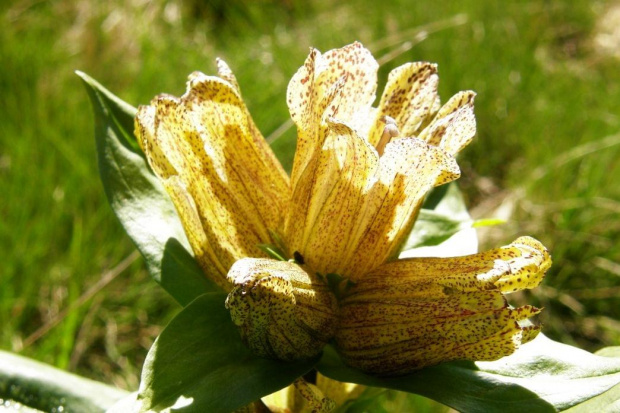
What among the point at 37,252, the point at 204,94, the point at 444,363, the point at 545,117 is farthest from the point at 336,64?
the point at 545,117

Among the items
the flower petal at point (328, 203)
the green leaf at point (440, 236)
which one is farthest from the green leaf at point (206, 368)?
the green leaf at point (440, 236)

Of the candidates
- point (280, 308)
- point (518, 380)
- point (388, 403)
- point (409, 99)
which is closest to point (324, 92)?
point (409, 99)

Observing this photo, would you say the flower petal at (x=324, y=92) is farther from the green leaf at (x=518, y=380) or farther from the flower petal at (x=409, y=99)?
the green leaf at (x=518, y=380)

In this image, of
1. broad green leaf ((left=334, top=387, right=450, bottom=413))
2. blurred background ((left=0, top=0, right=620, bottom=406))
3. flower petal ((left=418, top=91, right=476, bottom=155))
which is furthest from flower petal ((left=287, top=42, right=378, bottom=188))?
blurred background ((left=0, top=0, right=620, bottom=406))

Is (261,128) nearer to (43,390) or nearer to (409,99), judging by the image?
(43,390)

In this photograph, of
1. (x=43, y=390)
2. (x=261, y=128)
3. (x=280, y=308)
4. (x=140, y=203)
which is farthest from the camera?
(x=261, y=128)

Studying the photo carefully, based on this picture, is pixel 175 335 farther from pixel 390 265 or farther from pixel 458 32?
pixel 458 32
